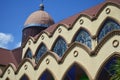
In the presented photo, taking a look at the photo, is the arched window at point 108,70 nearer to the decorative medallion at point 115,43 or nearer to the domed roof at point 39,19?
the decorative medallion at point 115,43

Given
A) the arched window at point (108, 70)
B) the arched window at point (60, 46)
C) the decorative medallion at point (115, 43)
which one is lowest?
the arched window at point (108, 70)

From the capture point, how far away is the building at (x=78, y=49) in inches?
749

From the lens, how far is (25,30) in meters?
38.3

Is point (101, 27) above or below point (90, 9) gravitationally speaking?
below

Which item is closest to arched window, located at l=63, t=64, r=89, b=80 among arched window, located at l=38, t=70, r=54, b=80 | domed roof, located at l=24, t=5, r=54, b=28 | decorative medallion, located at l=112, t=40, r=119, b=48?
arched window, located at l=38, t=70, r=54, b=80

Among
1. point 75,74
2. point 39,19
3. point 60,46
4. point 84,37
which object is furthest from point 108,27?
point 39,19

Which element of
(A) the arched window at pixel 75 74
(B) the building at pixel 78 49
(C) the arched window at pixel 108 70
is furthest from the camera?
(A) the arched window at pixel 75 74

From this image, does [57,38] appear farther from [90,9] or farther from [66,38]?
[90,9]

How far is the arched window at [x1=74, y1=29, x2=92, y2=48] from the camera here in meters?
25.6

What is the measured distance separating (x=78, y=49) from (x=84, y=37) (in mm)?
5367

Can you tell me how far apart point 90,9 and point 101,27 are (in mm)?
5312

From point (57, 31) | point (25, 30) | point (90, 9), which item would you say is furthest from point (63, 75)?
point (25, 30)

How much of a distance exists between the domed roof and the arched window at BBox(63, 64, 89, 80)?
1442cm

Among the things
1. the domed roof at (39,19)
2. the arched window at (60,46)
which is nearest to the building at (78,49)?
the arched window at (60,46)
